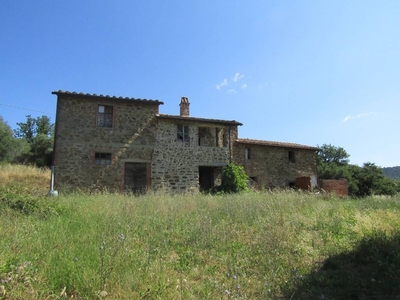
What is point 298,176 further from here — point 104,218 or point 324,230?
point 104,218

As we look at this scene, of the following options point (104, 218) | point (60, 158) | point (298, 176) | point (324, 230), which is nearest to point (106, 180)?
point (60, 158)

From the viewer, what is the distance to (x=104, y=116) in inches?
570

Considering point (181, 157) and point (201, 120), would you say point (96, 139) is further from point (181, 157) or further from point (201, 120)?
point (201, 120)

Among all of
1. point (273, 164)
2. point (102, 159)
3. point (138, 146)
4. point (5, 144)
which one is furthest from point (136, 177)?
point (5, 144)

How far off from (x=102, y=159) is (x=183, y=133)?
16.6 ft

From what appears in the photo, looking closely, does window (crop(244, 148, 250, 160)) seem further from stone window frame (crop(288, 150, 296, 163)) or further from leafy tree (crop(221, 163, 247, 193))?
stone window frame (crop(288, 150, 296, 163))

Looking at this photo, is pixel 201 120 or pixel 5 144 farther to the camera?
pixel 5 144

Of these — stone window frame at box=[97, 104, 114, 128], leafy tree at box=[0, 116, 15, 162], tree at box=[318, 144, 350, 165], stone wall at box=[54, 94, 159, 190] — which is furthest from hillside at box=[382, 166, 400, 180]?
leafy tree at box=[0, 116, 15, 162]

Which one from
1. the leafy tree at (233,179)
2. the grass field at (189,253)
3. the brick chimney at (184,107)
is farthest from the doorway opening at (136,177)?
the grass field at (189,253)

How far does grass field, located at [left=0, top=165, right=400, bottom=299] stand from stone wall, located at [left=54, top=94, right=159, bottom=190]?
7334mm

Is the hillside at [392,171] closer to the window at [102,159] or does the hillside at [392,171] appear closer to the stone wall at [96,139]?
the stone wall at [96,139]

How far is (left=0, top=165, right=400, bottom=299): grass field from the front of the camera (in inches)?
115

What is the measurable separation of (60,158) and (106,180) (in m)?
2.55

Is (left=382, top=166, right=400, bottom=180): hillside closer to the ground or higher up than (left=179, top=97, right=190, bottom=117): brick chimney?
closer to the ground
